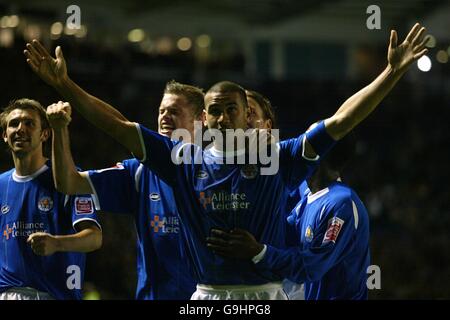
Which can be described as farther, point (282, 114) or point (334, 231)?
point (282, 114)

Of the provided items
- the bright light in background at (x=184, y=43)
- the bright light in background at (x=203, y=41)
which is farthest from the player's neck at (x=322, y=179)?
the bright light in background at (x=203, y=41)

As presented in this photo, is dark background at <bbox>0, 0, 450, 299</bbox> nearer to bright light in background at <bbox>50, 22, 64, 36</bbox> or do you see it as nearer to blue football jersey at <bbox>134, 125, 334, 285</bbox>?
bright light in background at <bbox>50, 22, 64, 36</bbox>

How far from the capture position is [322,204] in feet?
19.0

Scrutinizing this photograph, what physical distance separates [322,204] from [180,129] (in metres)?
1.11

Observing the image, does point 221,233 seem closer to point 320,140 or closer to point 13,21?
point 320,140

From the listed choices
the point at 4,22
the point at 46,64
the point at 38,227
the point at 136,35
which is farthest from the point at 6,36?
the point at 46,64

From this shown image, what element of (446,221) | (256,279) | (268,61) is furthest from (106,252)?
(268,61)

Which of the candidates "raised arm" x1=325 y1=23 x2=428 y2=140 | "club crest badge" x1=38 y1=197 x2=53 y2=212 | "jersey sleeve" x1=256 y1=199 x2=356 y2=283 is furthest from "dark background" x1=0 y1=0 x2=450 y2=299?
"raised arm" x1=325 y1=23 x2=428 y2=140

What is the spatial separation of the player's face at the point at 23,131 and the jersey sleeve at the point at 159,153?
1249mm

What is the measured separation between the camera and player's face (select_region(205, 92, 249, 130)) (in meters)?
5.00

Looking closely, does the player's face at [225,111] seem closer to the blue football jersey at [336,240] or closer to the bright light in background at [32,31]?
the blue football jersey at [336,240]

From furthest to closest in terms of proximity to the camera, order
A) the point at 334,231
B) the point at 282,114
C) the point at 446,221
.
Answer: the point at 282,114, the point at 446,221, the point at 334,231

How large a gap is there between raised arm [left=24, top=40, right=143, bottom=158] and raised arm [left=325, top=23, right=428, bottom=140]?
109cm
